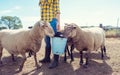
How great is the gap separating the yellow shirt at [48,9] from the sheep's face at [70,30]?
27.9 inches

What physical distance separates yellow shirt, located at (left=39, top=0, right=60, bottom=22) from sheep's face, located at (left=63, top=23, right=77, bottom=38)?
2.32 feet

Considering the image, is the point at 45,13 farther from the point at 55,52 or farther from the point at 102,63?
the point at 102,63

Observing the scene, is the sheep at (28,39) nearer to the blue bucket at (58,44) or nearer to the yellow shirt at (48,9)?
the blue bucket at (58,44)

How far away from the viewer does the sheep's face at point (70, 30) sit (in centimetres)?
705

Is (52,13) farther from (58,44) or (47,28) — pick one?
(58,44)

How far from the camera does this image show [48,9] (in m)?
7.58

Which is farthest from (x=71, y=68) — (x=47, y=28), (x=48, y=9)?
(x=48, y=9)

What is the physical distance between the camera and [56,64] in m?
7.49

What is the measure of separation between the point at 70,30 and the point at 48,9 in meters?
1.13

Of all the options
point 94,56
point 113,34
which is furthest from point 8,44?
point 113,34

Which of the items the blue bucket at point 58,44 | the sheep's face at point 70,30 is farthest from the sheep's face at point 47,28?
the sheep's face at point 70,30

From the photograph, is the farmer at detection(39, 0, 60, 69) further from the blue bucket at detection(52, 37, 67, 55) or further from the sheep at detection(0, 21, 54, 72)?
the sheep at detection(0, 21, 54, 72)

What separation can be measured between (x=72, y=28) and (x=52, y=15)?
3.02ft

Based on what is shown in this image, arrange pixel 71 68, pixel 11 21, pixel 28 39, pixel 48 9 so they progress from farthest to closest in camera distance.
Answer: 1. pixel 11 21
2. pixel 48 9
3. pixel 71 68
4. pixel 28 39
